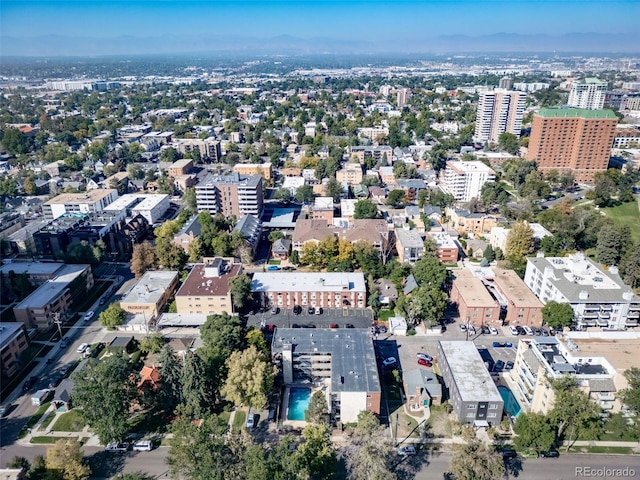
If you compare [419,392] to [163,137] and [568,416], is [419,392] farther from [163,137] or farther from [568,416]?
[163,137]

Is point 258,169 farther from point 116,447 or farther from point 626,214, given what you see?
point 626,214

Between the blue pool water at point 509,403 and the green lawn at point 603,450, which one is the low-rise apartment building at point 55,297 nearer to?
the blue pool water at point 509,403

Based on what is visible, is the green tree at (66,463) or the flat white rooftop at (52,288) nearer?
the green tree at (66,463)

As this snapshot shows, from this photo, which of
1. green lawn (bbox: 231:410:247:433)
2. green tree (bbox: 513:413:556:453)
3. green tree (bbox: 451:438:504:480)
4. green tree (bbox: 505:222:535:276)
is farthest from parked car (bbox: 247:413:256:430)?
green tree (bbox: 505:222:535:276)

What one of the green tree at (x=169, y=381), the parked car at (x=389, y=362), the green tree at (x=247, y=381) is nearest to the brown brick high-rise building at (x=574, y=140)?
the parked car at (x=389, y=362)

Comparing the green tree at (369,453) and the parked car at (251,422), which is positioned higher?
the green tree at (369,453)

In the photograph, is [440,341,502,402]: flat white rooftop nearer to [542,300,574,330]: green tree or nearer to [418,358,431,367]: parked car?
[418,358,431,367]: parked car
